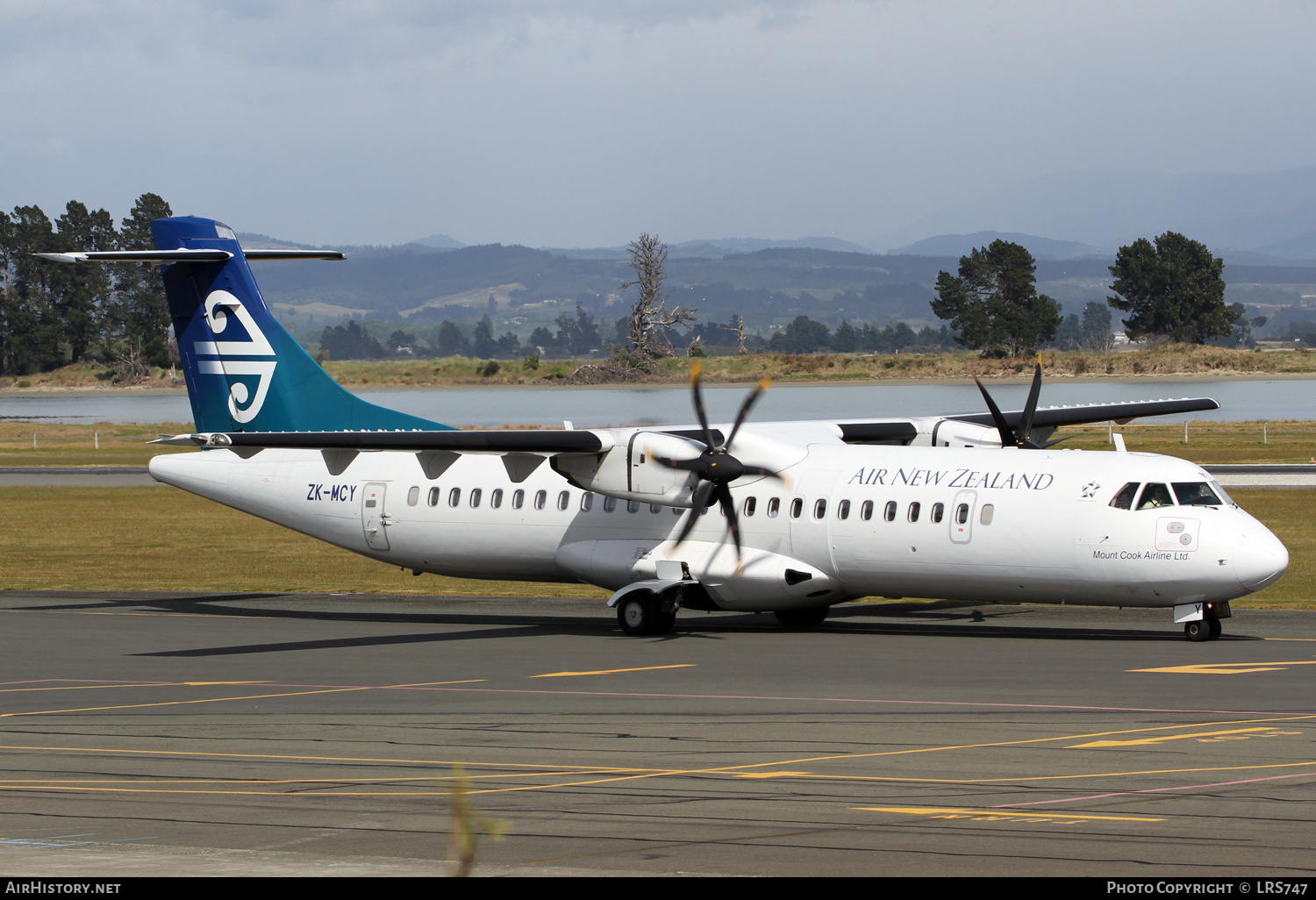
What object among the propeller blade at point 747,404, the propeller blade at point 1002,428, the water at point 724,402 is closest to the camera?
the propeller blade at point 747,404

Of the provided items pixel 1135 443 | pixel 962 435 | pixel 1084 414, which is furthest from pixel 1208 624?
pixel 1135 443

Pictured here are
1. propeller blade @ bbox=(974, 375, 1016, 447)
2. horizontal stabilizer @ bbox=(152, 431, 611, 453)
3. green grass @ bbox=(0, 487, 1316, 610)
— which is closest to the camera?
horizontal stabilizer @ bbox=(152, 431, 611, 453)

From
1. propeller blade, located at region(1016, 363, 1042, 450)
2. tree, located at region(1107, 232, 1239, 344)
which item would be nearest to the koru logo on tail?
propeller blade, located at region(1016, 363, 1042, 450)

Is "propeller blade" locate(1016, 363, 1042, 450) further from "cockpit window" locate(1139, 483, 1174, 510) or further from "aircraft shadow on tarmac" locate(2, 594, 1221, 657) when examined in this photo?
"cockpit window" locate(1139, 483, 1174, 510)

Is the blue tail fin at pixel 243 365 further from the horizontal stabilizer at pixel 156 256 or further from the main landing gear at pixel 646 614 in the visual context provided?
the main landing gear at pixel 646 614

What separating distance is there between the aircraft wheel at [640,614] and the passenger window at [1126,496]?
701 cm

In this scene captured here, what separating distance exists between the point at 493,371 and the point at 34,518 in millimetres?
108083

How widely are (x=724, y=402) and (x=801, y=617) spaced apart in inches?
3031

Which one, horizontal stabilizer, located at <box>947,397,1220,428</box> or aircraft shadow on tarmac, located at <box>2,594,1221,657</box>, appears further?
horizontal stabilizer, located at <box>947,397,1220,428</box>

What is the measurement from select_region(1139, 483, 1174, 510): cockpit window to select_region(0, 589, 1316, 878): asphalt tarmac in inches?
80.7

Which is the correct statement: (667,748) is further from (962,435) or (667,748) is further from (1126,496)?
(962,435)

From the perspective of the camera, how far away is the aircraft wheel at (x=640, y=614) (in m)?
22.1

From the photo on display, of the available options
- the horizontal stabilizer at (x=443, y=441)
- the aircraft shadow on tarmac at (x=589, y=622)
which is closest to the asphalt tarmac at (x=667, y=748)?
the aircraft shadow on tarmac at (x=589, y=622)

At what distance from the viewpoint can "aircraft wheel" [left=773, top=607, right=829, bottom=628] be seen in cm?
2342
